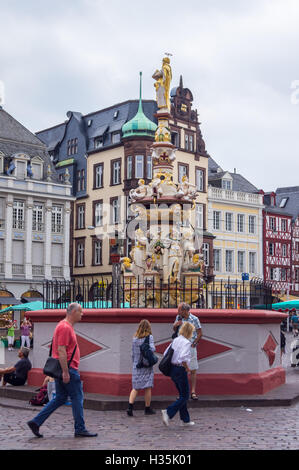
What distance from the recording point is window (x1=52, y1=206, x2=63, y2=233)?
5253 cm

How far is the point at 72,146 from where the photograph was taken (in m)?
59.2

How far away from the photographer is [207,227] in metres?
56.8

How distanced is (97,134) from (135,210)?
39820mm

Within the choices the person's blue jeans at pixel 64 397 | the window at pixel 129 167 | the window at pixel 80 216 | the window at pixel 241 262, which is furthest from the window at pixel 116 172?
the person's blue jeans at pixel 64 397

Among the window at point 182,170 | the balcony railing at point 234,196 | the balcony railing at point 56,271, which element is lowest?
the balcony railing at point 56,271

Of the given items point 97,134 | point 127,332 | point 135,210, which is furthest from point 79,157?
point 127,332

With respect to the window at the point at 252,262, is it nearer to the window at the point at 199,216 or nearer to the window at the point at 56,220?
the window at the point at 199,216

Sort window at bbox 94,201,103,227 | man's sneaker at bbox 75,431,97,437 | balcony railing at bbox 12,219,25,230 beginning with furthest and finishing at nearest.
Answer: window at bbox 94,201,103,227, balcony railing at bbox 12,219,25,230, man's sneaker at bbox 75,431,97,437

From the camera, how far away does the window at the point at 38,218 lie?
51191 millimetres

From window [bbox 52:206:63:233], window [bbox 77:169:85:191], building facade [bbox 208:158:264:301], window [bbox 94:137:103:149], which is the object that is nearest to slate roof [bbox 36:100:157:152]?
window [bbox 94:137:103:149]

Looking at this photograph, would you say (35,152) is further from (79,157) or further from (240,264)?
(240,264)

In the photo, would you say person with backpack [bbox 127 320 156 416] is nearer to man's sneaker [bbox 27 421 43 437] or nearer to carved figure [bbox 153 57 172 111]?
man's sneaker [bbox 27 421 43 437]

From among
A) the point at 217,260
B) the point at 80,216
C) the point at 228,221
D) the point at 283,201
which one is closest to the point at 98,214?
the point at 80,216

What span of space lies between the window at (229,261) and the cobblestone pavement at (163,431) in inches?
1839
